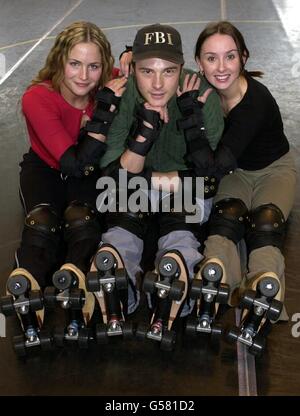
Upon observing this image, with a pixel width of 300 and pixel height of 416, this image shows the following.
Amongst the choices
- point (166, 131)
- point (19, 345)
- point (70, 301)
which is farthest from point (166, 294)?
point (166, 131)

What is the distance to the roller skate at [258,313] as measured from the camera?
194 centimetres

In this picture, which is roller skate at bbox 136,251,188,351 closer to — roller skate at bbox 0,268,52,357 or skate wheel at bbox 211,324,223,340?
skate wheel at bbox 211,324,223,340

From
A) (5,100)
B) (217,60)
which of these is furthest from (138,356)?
(5,100)

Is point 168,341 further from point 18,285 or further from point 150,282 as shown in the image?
point 18,285

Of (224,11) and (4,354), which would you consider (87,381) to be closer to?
(4,354)

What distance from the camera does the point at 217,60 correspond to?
235 centimetres

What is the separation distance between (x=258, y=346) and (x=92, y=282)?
659mm

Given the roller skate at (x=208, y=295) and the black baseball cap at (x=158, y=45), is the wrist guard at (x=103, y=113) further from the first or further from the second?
the roller skate at (x=208, y=295)

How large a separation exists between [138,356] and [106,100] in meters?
1.08

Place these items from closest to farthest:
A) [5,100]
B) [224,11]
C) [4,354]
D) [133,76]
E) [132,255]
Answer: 1. [4,354]
2. [132,255]
3. [133,76]
4. [5,100]
5. [224,11]

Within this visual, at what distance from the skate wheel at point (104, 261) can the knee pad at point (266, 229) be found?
0.64 m

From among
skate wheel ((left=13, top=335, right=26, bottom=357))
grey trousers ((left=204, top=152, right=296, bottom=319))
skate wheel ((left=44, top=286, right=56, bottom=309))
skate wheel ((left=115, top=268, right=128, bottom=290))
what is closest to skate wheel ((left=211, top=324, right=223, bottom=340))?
grey trousers ((left=204, top=152, right=296, bottom=319))

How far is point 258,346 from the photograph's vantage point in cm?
199

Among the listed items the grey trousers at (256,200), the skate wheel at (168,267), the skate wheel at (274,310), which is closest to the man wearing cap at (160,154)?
the skate wheel at (168,267)
